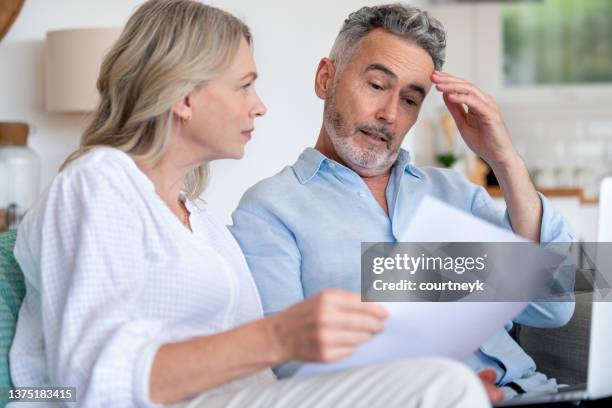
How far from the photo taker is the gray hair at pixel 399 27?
6.18 feet

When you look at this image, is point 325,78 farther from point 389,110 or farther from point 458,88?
point 458,88

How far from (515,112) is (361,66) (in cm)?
380

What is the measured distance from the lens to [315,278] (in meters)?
1.74

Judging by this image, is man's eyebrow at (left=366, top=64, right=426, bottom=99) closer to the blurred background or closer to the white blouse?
the white blouse

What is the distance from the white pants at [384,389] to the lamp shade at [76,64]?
2.54 metres

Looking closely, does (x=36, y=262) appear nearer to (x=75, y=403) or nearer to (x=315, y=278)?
(x=75, y=403)

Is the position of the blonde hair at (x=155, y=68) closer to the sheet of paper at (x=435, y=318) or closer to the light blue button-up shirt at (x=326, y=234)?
the light blue button-up shirt at (x=326, y=234)

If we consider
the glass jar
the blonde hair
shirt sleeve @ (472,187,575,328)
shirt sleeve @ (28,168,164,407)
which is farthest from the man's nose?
the glass jar

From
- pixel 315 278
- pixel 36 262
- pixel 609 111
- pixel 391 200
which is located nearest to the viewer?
pixel 36 262

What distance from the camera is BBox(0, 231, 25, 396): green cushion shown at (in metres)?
1.29

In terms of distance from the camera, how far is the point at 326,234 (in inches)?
69.3

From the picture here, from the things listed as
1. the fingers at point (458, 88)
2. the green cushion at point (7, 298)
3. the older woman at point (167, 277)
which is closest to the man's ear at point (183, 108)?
the older woman at point (167, 277)

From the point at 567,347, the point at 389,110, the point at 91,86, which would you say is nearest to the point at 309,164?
the point at 389,110

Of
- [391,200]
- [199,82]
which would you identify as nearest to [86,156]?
[199,82]
